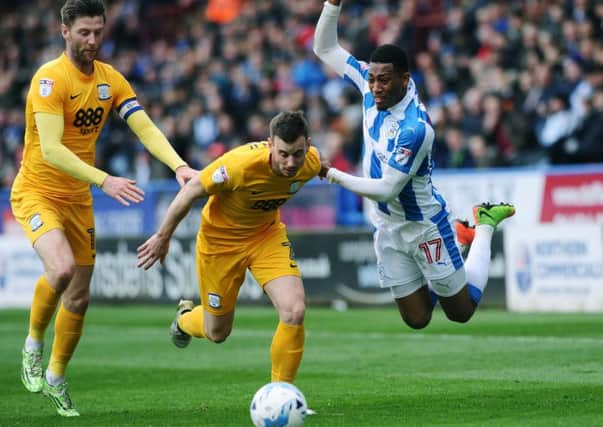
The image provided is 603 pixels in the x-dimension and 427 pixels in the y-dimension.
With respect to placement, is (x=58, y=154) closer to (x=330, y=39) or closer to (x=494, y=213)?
(x=330, y=39)

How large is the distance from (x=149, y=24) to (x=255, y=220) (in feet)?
76.7

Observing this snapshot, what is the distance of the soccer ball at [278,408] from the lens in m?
7.56

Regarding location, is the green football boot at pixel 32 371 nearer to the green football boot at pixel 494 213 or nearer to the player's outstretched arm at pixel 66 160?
the player's outstretched arm at pixel 66 160

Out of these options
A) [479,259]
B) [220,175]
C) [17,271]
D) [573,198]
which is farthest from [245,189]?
[17,271]

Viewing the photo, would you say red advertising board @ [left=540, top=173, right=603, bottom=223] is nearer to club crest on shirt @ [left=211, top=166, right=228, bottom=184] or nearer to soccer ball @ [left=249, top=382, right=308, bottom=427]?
club crest on shirt @ [left=211, top=166, right=228, bottom=184]

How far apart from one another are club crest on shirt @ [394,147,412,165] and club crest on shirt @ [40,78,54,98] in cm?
261

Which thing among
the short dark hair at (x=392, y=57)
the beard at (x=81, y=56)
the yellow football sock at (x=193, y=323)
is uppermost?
the beard at (x=81, y=56)

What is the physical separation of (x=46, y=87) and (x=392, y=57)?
8.47ft

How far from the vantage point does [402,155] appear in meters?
9.32

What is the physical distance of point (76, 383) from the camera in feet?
36.8

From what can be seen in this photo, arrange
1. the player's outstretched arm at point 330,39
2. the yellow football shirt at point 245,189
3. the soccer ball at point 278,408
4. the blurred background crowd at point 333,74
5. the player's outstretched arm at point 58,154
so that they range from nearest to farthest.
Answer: the soccer ball at point 278,408 → the yellow football shirt at point 245,189 → the player's outstretched arm at point 58,154 → the player's outstretched arm at point 330,39 → the blurred background crowd at point 333,74

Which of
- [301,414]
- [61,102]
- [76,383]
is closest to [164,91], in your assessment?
[76,383]

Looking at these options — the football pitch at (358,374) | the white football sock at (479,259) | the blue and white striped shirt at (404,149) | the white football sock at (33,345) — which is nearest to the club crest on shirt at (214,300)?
the football pitch at (358,374)

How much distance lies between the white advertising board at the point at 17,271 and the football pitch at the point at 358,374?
152 inches
